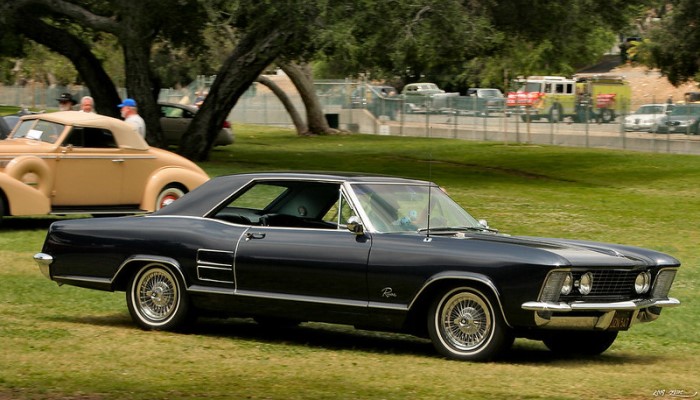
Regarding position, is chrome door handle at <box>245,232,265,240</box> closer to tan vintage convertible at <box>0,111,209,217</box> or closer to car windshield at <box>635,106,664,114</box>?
tan vintage convertible at <box>0,111,209,217</box>

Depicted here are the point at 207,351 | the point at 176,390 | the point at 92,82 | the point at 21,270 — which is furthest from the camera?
the point at 92,82

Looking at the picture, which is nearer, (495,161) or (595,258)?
(595,258)

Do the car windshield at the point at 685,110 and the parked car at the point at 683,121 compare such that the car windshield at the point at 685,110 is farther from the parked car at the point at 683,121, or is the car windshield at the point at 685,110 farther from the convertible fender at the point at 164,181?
the convertible fender at the point at 164,181

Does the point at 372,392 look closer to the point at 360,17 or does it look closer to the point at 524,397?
the point at 524,397

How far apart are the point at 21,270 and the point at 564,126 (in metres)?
32.3

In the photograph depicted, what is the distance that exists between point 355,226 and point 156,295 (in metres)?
1.93

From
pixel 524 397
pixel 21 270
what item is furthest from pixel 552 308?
pixel 21 270

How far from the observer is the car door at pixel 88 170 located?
59.4 feet

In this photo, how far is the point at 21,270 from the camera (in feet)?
47.3

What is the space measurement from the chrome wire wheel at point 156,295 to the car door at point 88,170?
7.95m

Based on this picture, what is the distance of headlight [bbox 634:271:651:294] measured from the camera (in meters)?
9.45

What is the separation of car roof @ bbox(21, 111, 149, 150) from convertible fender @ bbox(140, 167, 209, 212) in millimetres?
491

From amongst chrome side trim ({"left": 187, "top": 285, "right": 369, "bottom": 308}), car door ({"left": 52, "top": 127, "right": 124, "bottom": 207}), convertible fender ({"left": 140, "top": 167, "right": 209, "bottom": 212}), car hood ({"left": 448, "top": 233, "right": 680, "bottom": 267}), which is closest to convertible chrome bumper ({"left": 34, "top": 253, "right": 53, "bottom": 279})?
chrome side trim ({"left": 187, "top": 285, "right": 369, "bottom": 308})

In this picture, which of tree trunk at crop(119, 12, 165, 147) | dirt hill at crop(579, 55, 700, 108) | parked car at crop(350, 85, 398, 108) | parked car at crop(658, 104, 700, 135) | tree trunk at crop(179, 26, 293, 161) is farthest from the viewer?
dirt hill at crop(579, 55, 700, 108)
